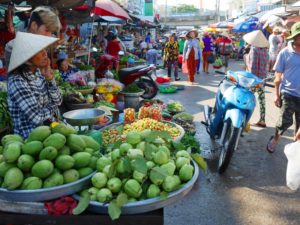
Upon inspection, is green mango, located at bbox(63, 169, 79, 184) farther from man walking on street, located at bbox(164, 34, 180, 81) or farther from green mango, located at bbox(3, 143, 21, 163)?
man walking on street, located at bbox(164, 34, 180, 81)

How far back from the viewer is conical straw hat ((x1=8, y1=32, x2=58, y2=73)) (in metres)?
2.27

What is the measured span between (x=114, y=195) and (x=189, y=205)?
207cm

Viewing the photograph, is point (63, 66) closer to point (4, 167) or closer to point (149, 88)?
point (149, 88)

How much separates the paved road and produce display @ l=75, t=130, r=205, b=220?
158 cm

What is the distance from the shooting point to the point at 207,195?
Answer: 3.88 m

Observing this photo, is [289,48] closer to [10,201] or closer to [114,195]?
[114,195]

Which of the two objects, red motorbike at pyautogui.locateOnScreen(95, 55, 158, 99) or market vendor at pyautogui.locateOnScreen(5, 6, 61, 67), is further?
red motorbike at pyautogui.locateOnScreen(95, 55, 158, 99)

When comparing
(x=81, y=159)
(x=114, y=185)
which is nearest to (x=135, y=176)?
(x=114, y=185)

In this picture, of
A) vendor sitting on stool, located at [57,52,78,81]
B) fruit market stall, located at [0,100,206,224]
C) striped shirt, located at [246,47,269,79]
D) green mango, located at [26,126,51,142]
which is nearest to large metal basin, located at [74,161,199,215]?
fruit market stall, located at [0,100,206,224]

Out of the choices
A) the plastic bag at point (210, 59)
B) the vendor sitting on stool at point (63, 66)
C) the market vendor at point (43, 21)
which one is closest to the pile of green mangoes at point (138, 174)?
the market vendor at point (43, 21)

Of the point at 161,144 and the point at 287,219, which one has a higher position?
the point at 161,144

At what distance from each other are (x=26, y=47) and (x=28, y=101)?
47 cm

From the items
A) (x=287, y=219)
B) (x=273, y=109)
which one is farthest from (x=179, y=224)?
(x=273, y=109)

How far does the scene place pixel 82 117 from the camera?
3088 millimetres
